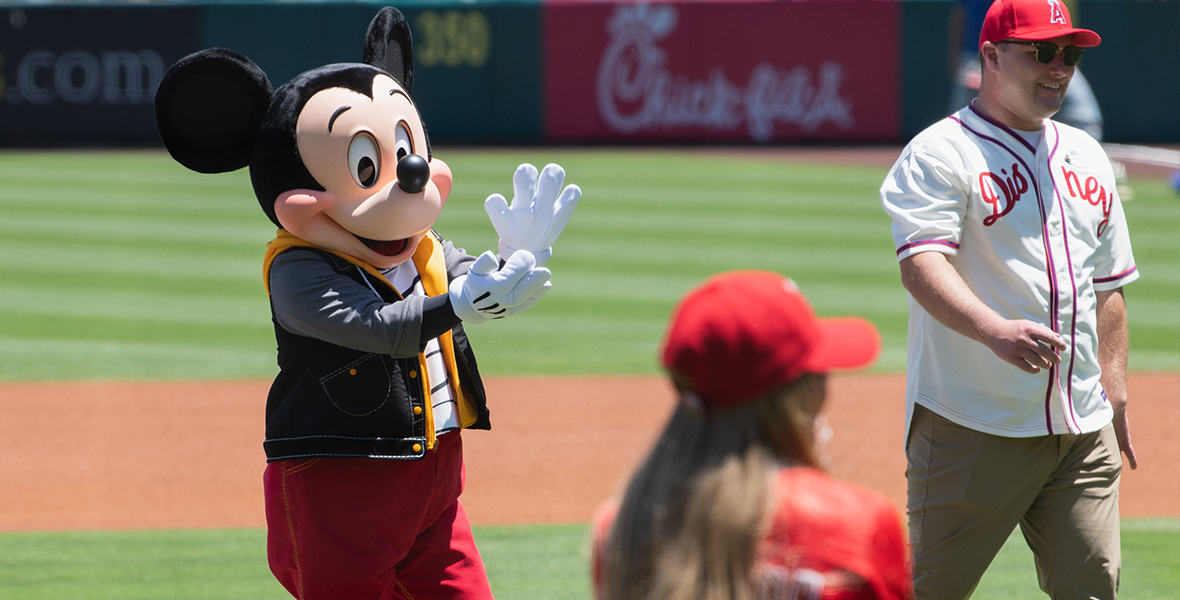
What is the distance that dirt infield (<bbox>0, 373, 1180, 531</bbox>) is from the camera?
595 centimetres

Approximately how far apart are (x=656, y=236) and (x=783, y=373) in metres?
11.5

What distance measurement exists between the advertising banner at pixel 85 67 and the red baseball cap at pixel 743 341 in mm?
20468

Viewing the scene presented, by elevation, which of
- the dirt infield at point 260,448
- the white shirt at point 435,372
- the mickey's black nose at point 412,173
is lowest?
the dirt infield at point 260,448

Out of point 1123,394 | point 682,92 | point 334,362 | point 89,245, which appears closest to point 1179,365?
point 1123,394

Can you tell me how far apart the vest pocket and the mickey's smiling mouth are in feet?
0.98

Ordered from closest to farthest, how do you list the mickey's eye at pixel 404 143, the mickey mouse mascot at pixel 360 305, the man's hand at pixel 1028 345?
the man's hand at pixel 1028 345 < the mickey mouse mascot at pixel 360 305 < the mickey's eye at pixel 404 143

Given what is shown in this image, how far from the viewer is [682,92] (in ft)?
70.4

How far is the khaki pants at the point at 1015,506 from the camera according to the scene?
330cm

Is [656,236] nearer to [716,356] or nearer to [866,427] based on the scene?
[866,427]

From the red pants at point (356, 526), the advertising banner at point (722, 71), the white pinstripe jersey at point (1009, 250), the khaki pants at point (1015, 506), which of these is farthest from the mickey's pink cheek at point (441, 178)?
the advertising banner at point (722, 71)

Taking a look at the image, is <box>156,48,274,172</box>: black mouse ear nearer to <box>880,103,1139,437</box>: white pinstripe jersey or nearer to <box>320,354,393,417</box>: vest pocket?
<box>320,354,393,417</box>: vest pocket

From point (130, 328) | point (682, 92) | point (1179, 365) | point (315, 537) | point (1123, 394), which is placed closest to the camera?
point (315, 537)

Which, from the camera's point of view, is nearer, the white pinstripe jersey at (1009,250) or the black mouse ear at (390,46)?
the white pinstripe jersey at (1009,250)

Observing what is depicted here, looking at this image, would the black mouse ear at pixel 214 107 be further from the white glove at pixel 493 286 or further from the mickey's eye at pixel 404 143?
the white glove at pixel 493 286
